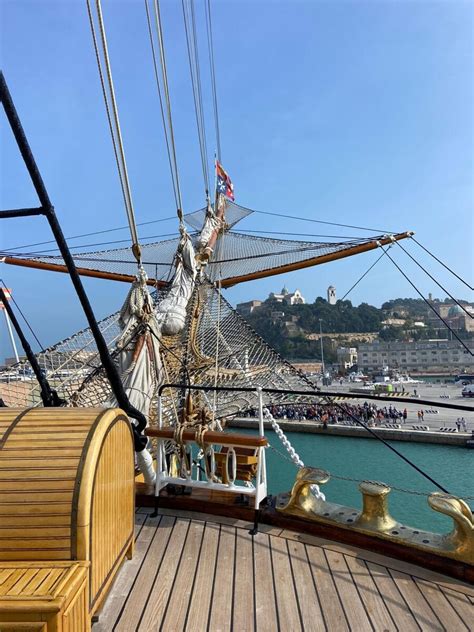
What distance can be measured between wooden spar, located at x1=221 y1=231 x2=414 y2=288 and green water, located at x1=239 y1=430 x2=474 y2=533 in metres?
8.61

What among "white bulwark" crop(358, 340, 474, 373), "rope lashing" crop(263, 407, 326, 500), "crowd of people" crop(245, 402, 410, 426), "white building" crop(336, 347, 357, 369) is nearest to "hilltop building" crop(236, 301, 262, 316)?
"white building" crop(336, 347, 357, 369)

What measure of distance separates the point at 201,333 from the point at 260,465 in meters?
6.12

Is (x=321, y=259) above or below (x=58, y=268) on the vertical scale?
below

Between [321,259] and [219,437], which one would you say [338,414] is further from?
[219,437]

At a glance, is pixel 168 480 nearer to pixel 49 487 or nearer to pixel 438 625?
pixel 49 487

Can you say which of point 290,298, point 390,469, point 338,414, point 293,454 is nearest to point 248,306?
point 290,298

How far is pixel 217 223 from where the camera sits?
1377 cm

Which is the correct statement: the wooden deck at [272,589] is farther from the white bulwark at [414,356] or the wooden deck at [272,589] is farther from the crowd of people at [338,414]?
the white bulwark at [414,356]

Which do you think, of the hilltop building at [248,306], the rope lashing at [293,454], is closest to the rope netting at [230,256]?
the rope lashing at [293,454]

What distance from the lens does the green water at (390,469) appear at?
1440 cm

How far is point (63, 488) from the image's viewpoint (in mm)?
1546

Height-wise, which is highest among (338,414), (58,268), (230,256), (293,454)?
(230,256)

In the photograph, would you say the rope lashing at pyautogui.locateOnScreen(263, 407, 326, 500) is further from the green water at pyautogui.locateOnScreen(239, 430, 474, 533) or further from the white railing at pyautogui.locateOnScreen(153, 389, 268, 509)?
the green water at pyautogui.locateOnScreen(239, 430, 474, 533)

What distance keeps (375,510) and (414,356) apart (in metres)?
102
